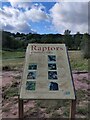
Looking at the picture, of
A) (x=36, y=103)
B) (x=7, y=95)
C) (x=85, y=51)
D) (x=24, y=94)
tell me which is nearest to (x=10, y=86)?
(x=7, y=95)

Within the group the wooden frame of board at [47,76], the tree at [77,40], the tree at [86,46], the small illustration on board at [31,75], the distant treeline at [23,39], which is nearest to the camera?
the wooden frame of board at [47,76]

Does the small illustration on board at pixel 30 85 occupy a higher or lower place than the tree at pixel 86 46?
lower

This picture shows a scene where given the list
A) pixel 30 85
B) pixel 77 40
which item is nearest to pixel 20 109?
pixel 30 85

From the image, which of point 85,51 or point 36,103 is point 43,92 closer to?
point 36,103

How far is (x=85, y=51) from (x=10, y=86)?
4.69 metres

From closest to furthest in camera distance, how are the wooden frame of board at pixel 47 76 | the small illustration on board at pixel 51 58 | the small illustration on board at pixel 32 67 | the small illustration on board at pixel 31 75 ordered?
1. the wooden frame of board at pixel 47 76
2. the small illustration on board at pixel 31 75
3. the small illustration on board at pixel 32 67
4. the small illustration on board at pixel 51 58

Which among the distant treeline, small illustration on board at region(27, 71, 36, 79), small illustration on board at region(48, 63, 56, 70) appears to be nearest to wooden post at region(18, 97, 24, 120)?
small illustration on board at region(27, 71, 36, 79)

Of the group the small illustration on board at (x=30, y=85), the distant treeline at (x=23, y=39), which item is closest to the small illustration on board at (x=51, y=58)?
the small illustration on board at (x=30, y=85)

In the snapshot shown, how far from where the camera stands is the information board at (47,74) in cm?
307

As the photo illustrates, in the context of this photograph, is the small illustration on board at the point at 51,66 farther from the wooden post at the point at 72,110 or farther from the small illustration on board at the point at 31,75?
the wooden post at the point at 72,110

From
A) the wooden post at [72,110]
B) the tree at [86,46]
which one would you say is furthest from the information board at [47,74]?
the tree at [86,46]

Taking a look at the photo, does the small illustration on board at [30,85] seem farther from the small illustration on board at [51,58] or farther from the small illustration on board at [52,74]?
the small illustration on board at [51,58]

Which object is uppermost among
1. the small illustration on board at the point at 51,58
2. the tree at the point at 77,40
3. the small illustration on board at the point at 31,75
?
the tree at the point at 77,40

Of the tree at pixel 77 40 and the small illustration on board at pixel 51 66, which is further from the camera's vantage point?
the tree at pixel 77 40
